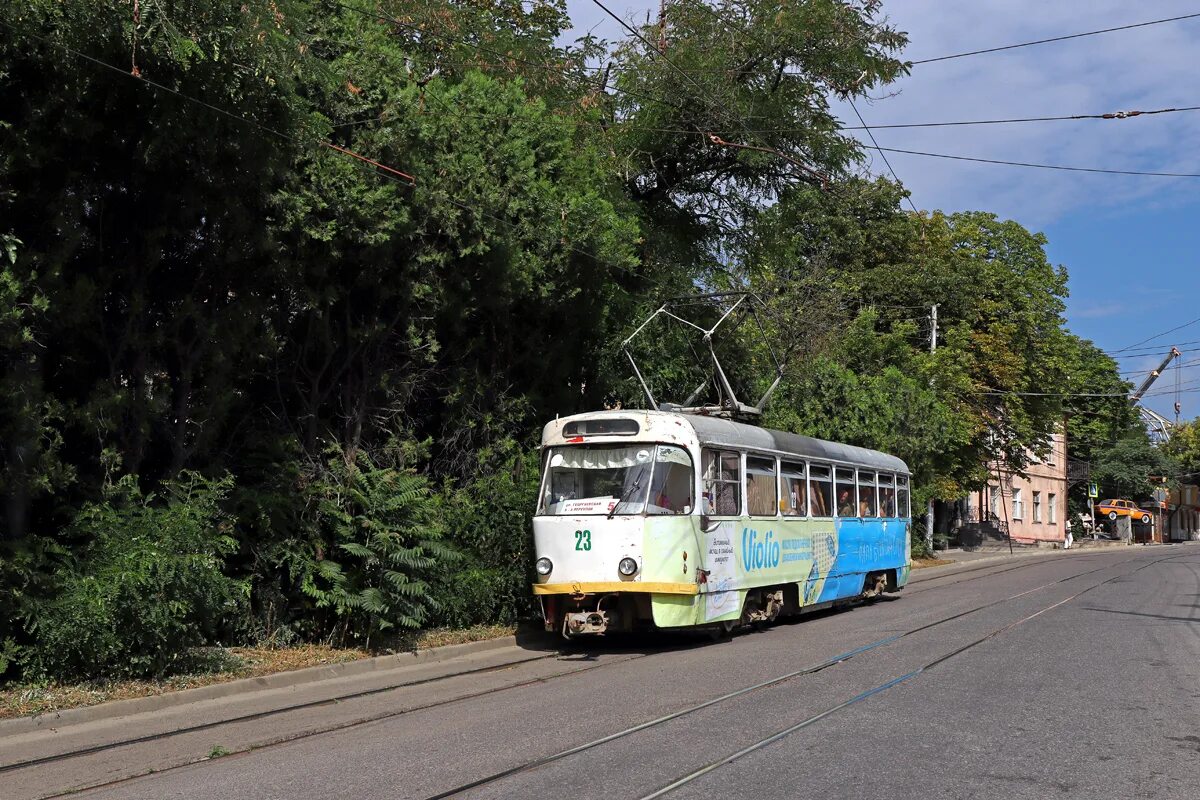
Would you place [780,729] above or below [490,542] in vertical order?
below

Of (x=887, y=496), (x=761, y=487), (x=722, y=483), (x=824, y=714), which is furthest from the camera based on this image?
(x=887, y=496)

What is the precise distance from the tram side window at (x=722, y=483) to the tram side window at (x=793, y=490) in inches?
66.2

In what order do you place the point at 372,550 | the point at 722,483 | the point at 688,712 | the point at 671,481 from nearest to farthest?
the point at 688,712 → the point at 372,550 → the point at 671,481 → the point at 722,483

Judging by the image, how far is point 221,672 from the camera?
11016 mm

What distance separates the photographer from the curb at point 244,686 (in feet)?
29.1

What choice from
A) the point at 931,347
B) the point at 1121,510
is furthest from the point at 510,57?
the point at 1121,510

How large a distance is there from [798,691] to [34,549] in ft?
22.5

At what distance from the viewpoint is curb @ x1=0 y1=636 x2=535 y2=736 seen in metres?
8.88

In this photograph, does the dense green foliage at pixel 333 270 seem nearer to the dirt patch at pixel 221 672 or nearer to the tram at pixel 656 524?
the dirt patch at pixel 221 672

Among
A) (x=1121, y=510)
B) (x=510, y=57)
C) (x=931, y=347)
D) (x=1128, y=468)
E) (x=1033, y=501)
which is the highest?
(x=510, y=57)

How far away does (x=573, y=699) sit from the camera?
33.3 ft

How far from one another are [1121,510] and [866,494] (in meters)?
59.2

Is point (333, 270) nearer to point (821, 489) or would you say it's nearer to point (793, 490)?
point (793, 490)

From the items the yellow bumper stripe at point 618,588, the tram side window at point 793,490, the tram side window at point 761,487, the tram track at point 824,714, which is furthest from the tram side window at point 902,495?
the yellow bumper stripe at point 618,588
